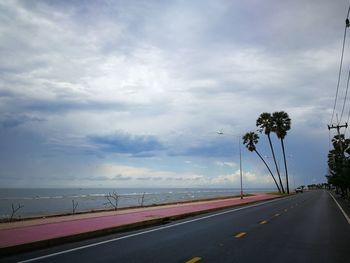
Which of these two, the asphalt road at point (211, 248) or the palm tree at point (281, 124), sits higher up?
the palm tree at point (281, 124)

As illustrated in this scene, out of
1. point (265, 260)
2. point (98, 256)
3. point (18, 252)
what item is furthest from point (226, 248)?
→ point (18, 252)

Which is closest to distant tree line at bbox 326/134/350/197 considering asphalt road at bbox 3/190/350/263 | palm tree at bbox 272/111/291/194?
palm tree at bbox 272/111/291/194

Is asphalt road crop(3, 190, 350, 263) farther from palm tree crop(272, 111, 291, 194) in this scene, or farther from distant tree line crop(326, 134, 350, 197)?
→ palm tree crop(272, 111, 291, 194)

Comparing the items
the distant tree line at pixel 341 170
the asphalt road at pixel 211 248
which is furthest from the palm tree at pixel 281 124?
the asphalt road at pixel 211 248

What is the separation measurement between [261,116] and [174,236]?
258ft

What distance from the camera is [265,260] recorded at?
9.65 metres

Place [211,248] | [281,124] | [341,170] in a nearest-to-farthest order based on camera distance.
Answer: [211,248] → [341,170] → [281,124]

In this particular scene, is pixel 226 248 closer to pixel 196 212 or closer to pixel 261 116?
pixel 196 212

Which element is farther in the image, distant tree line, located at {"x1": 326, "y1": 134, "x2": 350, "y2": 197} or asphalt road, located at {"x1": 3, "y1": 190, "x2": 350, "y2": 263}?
distant tree line, located at {"x1": 326, "y1": 134, "x2": 350, "y2": 197}

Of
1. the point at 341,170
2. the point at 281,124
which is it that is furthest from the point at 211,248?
the point at 281,124

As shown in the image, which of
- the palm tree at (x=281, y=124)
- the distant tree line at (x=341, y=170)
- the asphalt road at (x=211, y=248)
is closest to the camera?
the asphalt road at (x=211, y=248)

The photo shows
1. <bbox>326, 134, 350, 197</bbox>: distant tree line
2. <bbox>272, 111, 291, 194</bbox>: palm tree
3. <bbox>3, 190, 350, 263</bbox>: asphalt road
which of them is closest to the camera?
<bbox>3, 190, 350, 263</bbox>: asphalt road

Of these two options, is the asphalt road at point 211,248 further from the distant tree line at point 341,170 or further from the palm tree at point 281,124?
the palm tree at point 281,124

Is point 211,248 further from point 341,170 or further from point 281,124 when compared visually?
point 281,124
